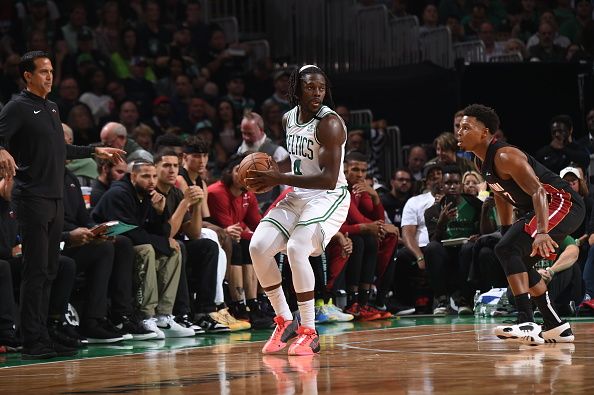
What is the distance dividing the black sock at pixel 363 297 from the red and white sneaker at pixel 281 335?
3732mm

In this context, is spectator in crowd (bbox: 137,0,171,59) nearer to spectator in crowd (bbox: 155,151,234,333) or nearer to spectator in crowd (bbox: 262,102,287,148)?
spectator in crowd (bbox: 262,102,287,148)

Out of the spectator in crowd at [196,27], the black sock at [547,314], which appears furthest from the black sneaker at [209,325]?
the spectator in crowd at [196,27]

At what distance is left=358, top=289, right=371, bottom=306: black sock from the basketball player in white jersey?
3.73m

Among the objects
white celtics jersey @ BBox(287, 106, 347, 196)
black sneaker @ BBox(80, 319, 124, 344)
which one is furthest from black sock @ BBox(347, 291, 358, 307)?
white celtics jersey @ BBox(287, 106, 347, 196)

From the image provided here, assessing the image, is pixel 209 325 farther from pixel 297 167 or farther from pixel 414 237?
pixel 414 237

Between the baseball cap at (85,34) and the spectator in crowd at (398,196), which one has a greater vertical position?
the baseball cap at (85,34)

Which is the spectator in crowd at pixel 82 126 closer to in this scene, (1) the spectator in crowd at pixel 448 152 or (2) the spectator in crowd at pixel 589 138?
(1) the spectator in crowd at pixel 448 152

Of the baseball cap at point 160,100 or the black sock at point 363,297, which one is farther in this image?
the baseball cap at point 160,100

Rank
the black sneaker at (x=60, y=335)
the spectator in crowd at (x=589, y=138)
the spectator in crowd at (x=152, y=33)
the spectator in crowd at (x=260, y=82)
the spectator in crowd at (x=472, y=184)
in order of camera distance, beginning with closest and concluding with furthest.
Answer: the black sneaker at (x=60, y=335) < the spectator in crowd at (x=472, y=184) < the spectator in crowd at (x=589, y=138) < the spectator in crowd at (x=152, y=33) < the spectator in crowd at (x=260, y=82)

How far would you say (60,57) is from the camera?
13836 millimetres

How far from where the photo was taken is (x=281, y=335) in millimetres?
7977

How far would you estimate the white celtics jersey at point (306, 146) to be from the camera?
26.1 feet

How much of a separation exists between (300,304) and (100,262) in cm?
208

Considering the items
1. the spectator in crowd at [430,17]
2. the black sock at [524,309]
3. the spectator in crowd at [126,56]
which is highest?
the spectator in crowd at [430,17]
